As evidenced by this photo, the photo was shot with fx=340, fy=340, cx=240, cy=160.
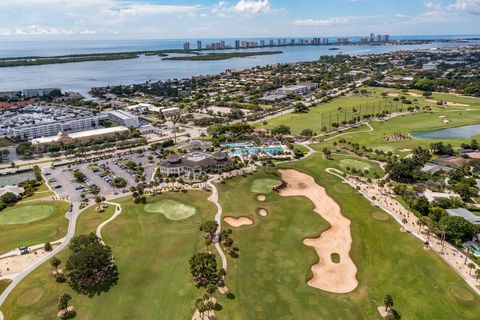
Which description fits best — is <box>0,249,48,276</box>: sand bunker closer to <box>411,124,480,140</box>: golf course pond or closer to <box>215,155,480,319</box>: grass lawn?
<box>215,155,480,319</box>: grass lawn

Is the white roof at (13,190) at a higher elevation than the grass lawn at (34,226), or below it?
higher

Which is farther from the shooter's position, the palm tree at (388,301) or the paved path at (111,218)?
the paved path at (111,218)

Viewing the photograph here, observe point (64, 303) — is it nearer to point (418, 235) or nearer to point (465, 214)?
point (418, 235)

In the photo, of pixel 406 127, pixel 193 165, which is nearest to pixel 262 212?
pixel 193 165

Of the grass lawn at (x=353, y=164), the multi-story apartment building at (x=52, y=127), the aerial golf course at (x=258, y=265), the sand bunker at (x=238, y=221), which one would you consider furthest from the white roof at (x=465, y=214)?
the multi-story apartment building at (x=52, y=127)

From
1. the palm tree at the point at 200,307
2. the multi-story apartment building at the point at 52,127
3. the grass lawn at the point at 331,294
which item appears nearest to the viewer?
the palm tree at the point at 200,307

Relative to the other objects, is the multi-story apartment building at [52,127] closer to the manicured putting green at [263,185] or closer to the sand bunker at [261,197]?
the manicured putting green at [263,185]

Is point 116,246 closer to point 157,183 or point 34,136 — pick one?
point 157,183
